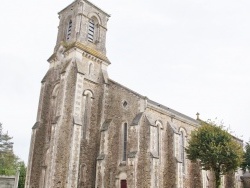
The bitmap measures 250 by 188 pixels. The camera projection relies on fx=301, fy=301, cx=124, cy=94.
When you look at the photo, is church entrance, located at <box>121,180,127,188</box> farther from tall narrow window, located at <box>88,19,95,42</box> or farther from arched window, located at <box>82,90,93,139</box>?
tall narrow window, located at <box>88,19,95,42</box>

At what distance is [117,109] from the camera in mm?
30562

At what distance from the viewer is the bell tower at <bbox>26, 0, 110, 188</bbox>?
27.2 metres

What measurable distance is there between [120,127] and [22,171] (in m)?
29.9

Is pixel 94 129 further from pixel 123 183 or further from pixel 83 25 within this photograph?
pixel 83 25

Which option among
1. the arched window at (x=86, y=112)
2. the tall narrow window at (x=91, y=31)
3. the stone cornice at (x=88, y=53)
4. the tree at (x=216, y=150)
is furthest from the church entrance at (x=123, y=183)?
the tall narrow window at (x=91, y=31)

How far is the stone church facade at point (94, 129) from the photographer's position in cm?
2680

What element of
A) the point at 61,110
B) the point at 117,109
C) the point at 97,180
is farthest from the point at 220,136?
the point at 61,110

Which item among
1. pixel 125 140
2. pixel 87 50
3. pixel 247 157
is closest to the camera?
pixel 125 140

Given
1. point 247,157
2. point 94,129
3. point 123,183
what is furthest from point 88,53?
point 247,157

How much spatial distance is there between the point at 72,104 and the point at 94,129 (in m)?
→ 3.66

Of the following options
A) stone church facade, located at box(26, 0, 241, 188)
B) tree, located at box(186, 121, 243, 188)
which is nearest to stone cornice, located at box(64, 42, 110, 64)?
stone church facade, located at box(26, 0, 241, 188)

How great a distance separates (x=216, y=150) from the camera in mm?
27375

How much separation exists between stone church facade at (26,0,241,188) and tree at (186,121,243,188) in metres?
2.46

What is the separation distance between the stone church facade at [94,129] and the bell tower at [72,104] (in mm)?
85
